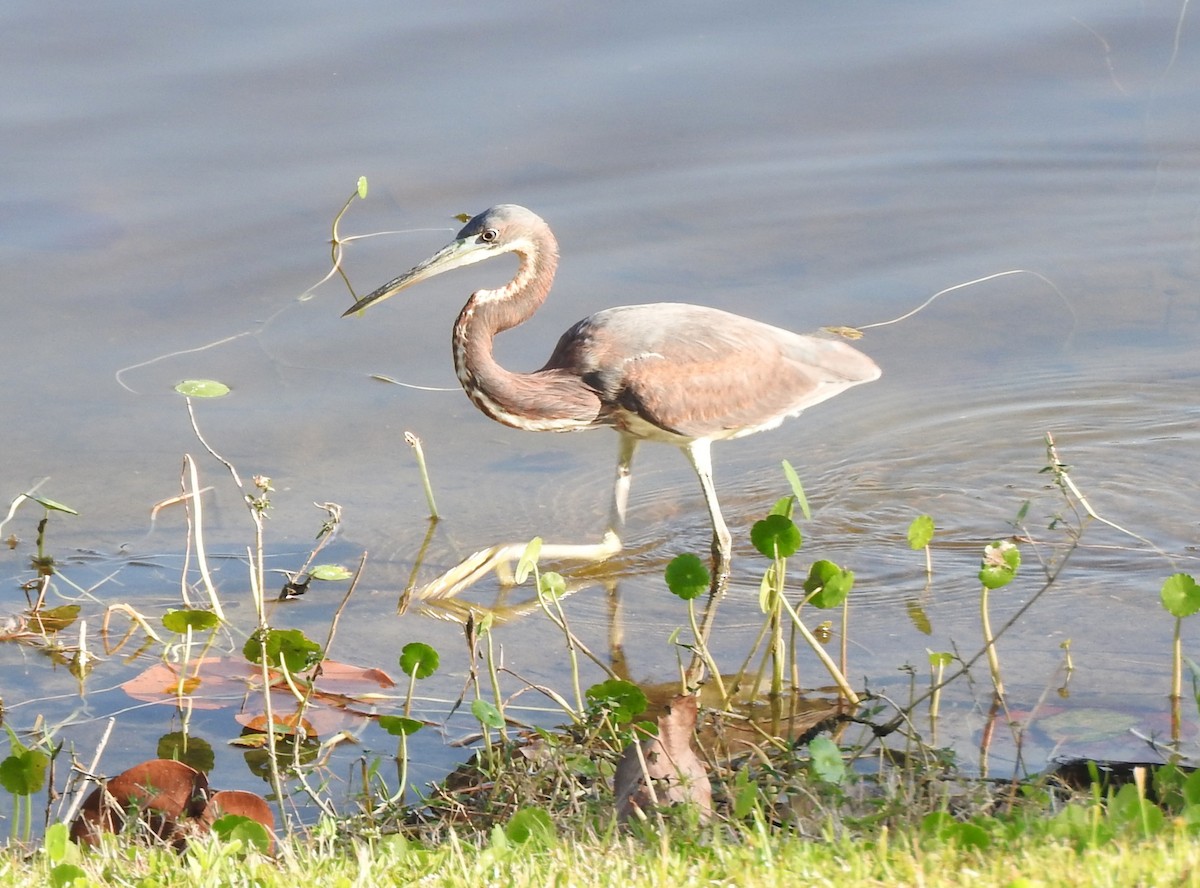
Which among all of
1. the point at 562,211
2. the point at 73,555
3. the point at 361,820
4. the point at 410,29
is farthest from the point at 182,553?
the point at 410,29

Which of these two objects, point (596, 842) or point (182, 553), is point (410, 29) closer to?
point (182, 553)

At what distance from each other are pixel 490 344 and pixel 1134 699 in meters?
2.78

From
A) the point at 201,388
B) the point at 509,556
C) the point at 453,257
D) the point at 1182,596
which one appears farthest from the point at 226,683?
the point at 1182,596

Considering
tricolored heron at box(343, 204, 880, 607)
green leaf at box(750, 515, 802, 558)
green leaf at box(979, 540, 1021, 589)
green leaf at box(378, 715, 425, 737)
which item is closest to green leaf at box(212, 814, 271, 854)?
green leaf at box(378, 715, 425, 737)

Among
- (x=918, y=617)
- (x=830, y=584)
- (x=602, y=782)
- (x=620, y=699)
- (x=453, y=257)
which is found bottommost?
(x=918, y=617)

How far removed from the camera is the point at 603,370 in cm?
623

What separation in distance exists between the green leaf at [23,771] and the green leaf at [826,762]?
186cm

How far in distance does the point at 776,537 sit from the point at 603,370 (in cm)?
214

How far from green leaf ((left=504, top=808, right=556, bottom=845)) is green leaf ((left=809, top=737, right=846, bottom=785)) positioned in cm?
65

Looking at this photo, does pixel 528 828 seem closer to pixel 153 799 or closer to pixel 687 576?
pixel 687 576

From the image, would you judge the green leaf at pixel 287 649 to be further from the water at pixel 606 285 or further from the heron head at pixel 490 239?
the heron head at pixel 490 239

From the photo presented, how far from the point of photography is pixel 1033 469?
6.74 metres

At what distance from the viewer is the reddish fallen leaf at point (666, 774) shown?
3738 millimetres

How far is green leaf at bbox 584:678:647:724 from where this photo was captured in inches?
163
